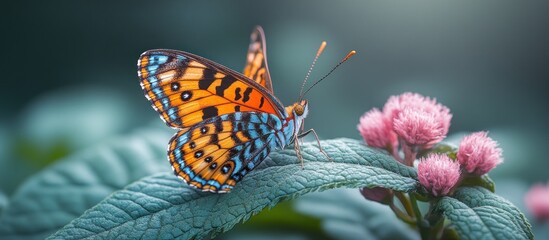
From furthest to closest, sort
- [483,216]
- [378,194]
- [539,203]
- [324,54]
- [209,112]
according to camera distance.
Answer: [324,54] < [539,203] < [209,112] < [378,194] < [483,216]

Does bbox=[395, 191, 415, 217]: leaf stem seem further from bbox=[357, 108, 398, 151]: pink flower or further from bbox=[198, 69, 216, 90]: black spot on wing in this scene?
bbox=[198, 69, 216, 90]: black spot on wing

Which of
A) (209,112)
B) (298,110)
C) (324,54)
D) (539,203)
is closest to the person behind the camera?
(209,112)

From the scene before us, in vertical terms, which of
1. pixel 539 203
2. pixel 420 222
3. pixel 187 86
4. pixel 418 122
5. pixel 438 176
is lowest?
pixel 539 203

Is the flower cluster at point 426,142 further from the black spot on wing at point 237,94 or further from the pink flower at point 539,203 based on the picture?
the pink flower at point 539,203

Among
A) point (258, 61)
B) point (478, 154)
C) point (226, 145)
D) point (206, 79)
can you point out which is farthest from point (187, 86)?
point (478, 154)

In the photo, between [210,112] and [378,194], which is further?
[210,112]

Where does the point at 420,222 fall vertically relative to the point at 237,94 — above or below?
below

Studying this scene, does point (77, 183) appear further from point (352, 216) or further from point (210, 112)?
point (352, 216)
